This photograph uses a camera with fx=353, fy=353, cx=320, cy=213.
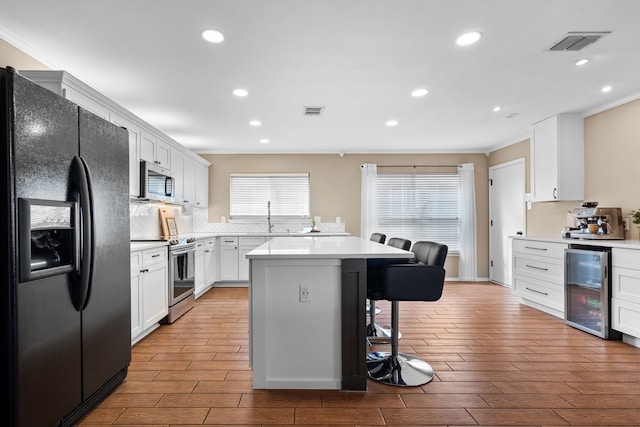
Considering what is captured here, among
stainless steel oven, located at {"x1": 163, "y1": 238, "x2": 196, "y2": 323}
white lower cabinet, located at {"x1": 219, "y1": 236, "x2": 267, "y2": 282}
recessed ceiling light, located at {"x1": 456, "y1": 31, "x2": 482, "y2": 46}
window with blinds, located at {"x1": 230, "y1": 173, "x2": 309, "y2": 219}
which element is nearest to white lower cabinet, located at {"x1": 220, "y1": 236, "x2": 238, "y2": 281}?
white lower cabinet, located at {"x1": 219, "y1": 236, "x2": 267, "y2": 282}

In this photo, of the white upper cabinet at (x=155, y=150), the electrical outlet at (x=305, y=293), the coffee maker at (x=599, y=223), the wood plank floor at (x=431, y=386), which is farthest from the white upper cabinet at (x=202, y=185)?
the coffee maker at (x=599, y=223)

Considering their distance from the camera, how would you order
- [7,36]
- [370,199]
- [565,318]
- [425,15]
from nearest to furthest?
[425,15] → [7,36] → [565,318] → [370,199]

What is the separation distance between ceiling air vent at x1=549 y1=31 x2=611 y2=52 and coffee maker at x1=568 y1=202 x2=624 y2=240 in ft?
6.46

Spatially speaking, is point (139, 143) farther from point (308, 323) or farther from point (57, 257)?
point (308, 323)

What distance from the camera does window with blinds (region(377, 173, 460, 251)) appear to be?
6.55 meters

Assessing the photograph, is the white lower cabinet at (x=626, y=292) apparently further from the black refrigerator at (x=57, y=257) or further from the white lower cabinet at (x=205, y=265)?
the white lower cabinet at (x=205, y=265)

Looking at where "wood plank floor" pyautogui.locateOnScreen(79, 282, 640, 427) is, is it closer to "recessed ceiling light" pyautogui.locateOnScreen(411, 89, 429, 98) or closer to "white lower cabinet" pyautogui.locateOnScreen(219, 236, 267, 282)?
"white lower cabinet" pyautogui.locateOnScreen(219, 236, 267, 282)

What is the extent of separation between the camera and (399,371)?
250 centimetres

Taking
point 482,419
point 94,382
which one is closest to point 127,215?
point 94,382

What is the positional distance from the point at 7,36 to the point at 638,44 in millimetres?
4528

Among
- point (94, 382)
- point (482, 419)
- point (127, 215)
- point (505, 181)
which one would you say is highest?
point (505, 181)

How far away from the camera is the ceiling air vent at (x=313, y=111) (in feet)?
13.4

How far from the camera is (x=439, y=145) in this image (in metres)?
6.12

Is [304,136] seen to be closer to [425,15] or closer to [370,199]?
[370,199]
